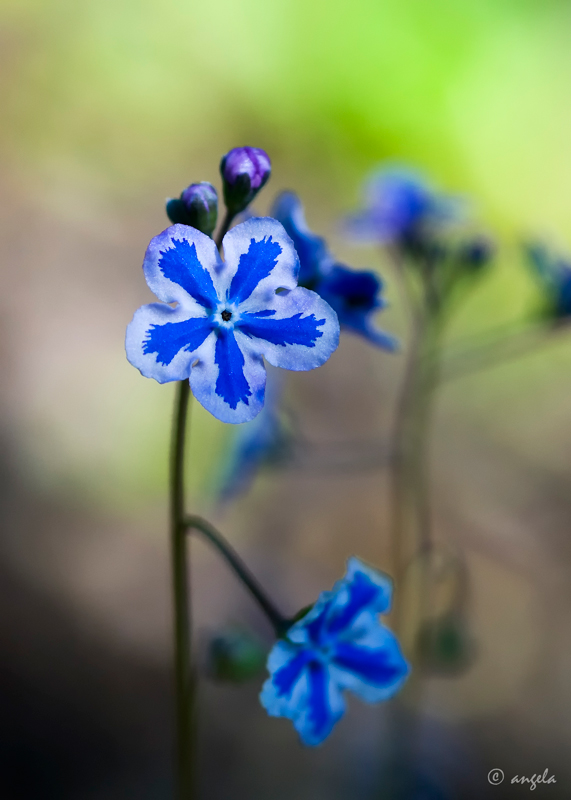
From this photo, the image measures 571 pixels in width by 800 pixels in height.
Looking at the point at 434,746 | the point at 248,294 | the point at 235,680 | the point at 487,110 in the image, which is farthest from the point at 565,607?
the point at 487,110

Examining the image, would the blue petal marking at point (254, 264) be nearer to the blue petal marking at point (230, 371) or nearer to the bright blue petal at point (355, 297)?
the blue petal marking at point (230, 371)

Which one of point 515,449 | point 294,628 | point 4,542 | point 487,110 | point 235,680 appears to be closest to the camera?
point 294,628

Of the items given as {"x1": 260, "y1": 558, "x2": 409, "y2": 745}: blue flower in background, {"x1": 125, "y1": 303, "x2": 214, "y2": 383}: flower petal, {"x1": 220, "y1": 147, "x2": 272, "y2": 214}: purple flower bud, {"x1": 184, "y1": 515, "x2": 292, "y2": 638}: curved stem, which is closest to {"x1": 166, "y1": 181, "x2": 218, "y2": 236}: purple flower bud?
{"x1": 220, "y1": 147, "x2": 272, "y2": 214}: purple flower bud

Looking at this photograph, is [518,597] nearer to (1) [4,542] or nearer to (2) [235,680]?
(2) [235,680]

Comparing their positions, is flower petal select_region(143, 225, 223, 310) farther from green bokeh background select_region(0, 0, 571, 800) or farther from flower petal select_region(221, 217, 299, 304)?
green bokeh background select_region(0, 0, 571, 800)

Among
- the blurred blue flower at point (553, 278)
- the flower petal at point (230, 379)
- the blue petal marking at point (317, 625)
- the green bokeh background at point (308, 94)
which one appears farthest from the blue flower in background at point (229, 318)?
the green bokeh background at point (308, 94)

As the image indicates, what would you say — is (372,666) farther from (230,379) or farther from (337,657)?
(230,379)

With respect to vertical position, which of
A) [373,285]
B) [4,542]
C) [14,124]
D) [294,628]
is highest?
[14,124]
